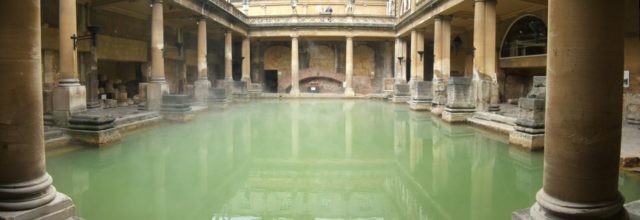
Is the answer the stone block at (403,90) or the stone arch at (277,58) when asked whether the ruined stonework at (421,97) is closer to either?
A: the stone block at (403,90)

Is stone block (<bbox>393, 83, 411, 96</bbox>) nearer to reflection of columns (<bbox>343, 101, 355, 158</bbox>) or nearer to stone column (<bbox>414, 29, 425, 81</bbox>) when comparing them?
stone column (<bbox>414, 29, 425, 81</bbox>)

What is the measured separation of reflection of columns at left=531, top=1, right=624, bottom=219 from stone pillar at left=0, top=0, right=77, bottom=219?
4.42 metres

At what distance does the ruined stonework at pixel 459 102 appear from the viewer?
15.5 meters

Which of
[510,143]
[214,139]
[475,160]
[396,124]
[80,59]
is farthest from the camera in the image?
[80,59]

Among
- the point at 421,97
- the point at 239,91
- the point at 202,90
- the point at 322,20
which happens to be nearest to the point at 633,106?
the point at 421,97

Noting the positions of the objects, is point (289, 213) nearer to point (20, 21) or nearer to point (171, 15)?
point (20, 21)

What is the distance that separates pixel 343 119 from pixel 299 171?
891cm

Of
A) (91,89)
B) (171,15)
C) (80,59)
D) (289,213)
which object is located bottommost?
(289,213)

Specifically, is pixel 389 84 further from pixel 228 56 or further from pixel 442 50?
pixel 228 56

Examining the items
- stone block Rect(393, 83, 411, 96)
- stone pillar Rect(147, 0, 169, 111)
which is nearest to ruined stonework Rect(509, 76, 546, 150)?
stone pillar Rect(147, 0, 169, 111)

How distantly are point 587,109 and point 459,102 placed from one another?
12.7 metres

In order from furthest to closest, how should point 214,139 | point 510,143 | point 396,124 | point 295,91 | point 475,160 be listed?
1. point 295,91
2. point 396,124
3. point 214,139
4. point 510,143
5. point 475,160

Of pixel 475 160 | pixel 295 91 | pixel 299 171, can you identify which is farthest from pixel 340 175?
pixel 295 91

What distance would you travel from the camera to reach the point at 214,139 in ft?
37.3
